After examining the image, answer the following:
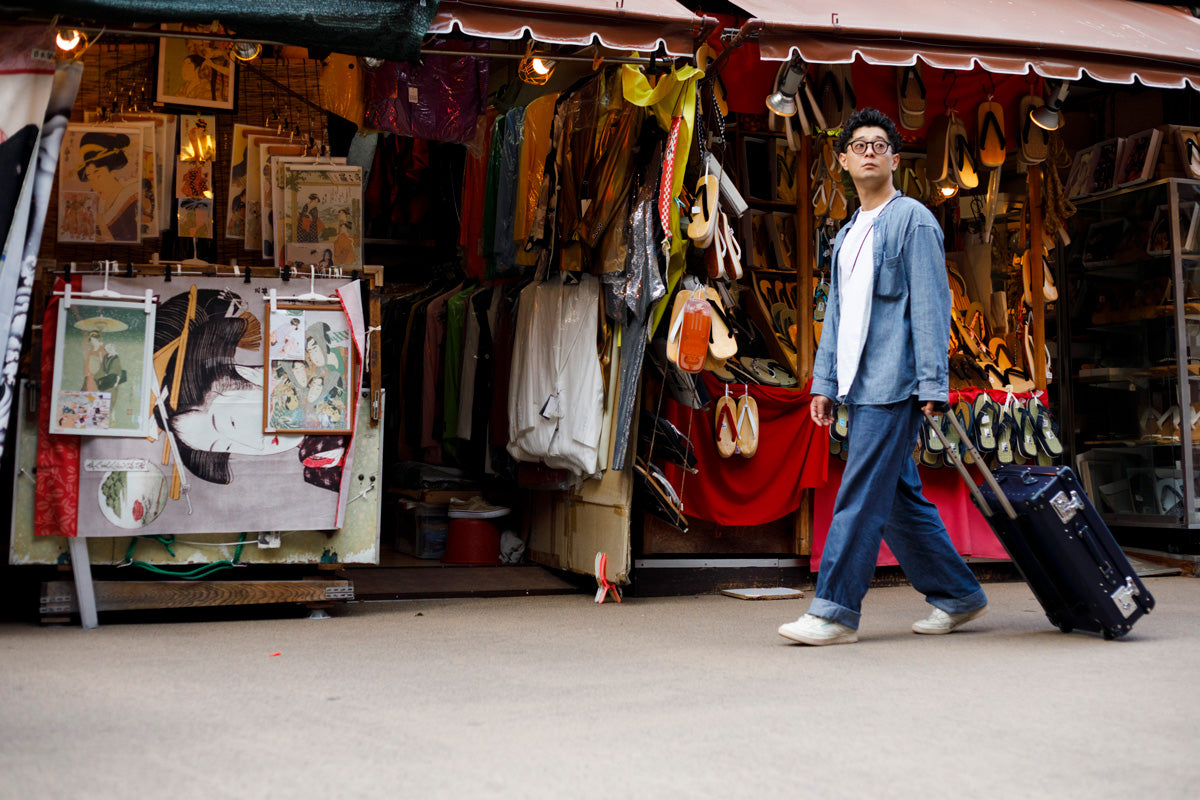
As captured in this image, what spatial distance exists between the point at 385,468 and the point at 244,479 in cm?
305

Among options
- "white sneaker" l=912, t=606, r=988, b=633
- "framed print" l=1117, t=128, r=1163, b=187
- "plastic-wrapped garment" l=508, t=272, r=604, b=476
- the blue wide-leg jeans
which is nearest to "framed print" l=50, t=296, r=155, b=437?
"plastic-wrapped garment" l=508, t=272, r=604, b=476

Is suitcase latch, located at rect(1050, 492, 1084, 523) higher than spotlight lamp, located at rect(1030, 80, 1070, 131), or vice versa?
spotlight lamp, located at rect(1030, 80, 1070, 131)

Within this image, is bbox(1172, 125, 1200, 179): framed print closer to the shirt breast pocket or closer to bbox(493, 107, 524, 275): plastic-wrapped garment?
the shirt breast pocket

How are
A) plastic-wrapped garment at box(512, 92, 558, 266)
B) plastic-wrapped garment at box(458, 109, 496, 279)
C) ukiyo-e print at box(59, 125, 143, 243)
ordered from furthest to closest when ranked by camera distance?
plastic-wrapped garment at box(458, 109, 496, 279) → plastic-wrapped garment at box(512, 92, 558, 266) → ukiyo-e print at box(59, 125, 143, 243)

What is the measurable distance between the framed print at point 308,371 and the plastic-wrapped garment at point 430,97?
1069 millimetres

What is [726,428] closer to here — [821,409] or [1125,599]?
[821,409]

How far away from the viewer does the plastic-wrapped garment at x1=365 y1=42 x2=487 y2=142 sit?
5.57m

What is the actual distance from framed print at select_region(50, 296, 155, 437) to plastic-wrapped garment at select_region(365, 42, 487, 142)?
4.91 feet

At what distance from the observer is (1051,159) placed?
22.5ft

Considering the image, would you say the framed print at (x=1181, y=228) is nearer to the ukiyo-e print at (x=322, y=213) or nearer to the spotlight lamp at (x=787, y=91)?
the spotlight lamp at (x=787, y=91)

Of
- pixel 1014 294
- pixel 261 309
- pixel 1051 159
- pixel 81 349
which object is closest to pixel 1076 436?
pixel 1014 294

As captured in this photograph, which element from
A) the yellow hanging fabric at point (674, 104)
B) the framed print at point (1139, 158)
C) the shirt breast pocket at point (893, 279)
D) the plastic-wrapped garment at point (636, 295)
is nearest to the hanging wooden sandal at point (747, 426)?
the plastic-wrapped garment at point (636, 295)

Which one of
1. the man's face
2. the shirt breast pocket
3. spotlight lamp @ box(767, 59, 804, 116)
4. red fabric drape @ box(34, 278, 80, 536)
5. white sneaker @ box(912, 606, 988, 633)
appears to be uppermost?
spotlight lamp @ box(767, 59, 804, 116)

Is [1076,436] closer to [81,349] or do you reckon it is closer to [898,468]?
[898,468]
